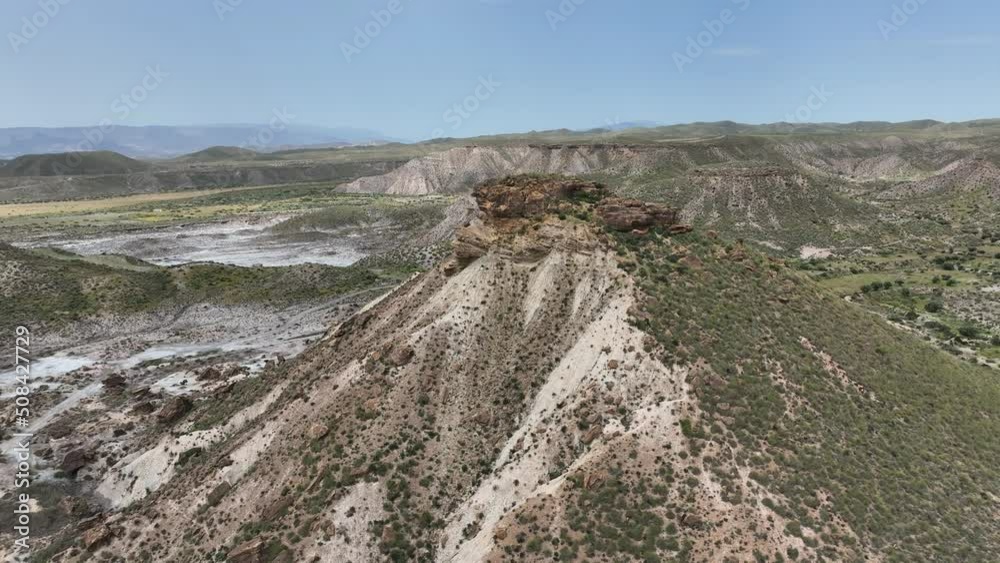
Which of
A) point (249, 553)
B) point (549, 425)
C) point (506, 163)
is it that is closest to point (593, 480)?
point (549, 425)

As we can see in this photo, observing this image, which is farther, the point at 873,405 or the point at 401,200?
the point at 401,200

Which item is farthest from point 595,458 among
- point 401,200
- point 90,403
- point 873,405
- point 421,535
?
point 401,200

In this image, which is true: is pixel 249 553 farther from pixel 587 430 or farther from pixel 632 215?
pixel 632 215

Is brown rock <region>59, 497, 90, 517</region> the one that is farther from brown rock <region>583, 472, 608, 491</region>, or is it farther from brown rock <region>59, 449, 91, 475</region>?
brown rock <region>583, 472, 608, 491</region>

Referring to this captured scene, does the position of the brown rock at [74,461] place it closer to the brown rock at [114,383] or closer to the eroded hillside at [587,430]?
the eroded hillside at [587,430]

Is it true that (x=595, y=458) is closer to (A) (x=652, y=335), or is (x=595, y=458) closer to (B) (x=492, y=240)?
(A) (x=652, y=335)

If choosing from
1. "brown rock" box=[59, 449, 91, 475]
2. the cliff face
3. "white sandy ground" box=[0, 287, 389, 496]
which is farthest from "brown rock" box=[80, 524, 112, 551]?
the cliff face
